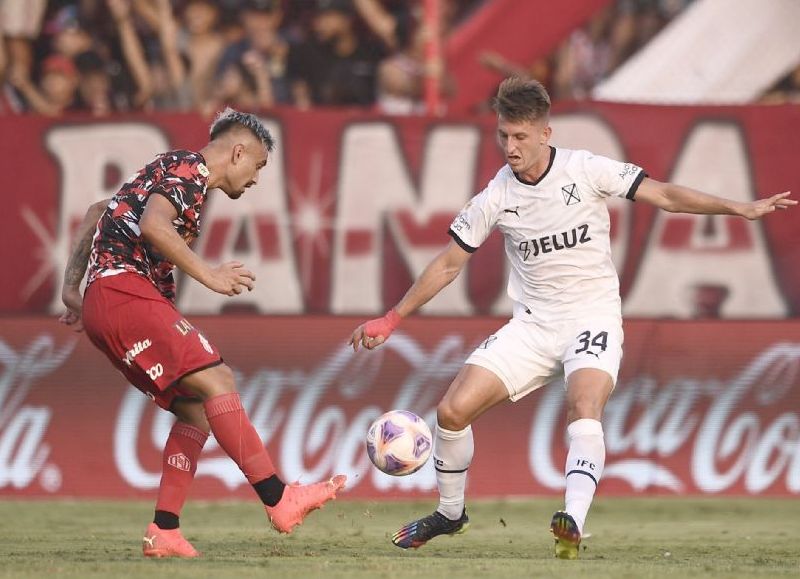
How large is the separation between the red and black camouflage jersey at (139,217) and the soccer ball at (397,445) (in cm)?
142

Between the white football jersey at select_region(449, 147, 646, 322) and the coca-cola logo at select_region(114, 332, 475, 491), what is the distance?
12.0 feet

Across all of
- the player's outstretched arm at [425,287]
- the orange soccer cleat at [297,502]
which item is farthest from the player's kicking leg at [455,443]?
the orange soccer cleat at [297,502]

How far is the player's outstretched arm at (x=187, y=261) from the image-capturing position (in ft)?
24.8

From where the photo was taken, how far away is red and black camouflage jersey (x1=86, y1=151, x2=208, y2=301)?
26.2 feet

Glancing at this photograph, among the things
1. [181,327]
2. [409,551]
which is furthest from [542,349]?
[181,327]

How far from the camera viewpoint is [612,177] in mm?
8531

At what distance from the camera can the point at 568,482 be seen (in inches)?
320

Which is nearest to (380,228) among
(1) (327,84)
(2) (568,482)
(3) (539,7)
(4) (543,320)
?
(1) (327,84)

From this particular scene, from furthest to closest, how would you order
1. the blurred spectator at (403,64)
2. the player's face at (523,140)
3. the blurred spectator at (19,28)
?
1. the blurred spectator at (19,28)
2. the blurred spectator at (403,64)
3. the player's face at (523,140)

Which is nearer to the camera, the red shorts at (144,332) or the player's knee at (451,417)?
the red shorts at (144,332)

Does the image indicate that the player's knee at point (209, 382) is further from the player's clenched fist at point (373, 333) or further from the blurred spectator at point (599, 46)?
the blurred spectator at point (599, 46)

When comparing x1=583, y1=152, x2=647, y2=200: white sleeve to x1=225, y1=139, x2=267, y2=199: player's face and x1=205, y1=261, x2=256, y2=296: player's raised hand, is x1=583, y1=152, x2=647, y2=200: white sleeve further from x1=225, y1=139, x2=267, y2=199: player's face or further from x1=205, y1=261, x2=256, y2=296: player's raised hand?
x1=205, y1=261, x2=256, y2=296: player's raised hand

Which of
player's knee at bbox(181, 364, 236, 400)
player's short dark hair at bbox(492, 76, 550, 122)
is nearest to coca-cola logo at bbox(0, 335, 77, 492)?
player's knee at bbox(181, 364, 236, 400)

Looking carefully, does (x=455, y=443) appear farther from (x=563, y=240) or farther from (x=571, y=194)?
(x=571, y=194)
